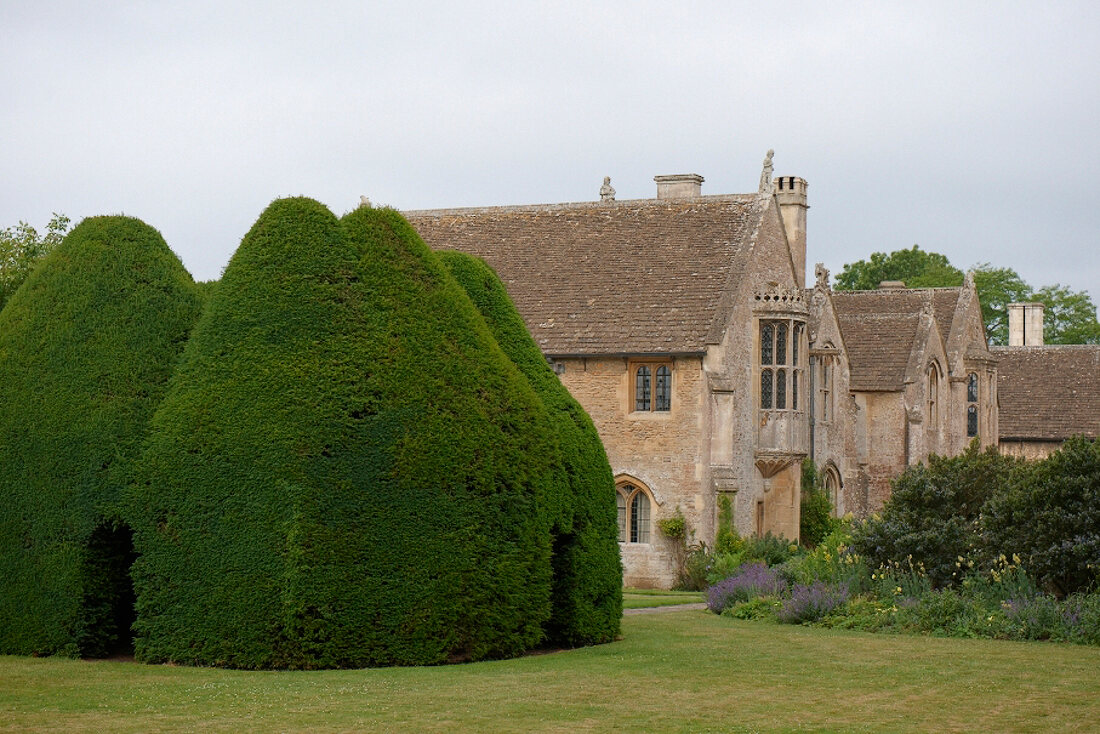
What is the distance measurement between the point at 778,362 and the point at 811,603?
1384 centimetres

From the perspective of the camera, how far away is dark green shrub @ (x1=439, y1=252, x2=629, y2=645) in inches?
735

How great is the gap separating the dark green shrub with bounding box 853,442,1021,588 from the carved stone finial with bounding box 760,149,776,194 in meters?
13.0

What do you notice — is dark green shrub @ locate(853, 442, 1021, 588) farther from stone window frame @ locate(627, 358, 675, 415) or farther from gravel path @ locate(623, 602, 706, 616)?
stone window frame @ locate(627, 358, 675, 415)

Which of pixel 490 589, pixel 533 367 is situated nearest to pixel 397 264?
pixel 533 367

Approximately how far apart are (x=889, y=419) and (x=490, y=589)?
28.1 m

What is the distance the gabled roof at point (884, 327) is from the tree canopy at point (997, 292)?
32.7 meters

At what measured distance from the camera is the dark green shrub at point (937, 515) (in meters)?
22.7

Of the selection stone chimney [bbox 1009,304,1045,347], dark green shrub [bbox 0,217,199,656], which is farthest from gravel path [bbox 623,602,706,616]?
stone chimney [bbox 1009,304,1045,347]

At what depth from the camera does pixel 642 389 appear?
113 feet

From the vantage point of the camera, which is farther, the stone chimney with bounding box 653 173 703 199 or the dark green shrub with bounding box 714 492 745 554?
the stone chimney with bounding box 653 173 703 199

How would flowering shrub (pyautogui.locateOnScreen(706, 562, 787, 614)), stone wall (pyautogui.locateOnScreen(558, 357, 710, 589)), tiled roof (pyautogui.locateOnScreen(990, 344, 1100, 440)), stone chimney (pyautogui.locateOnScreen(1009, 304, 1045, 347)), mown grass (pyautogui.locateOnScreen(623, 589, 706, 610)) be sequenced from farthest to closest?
stone chimney (pyautogui.locateOnScreen(1009, 304, 1045, 347)) → tiled roof (pyautogui.locateOnScreen(990, 344, 1100, 440)) → stone wall (pyautogui.locateOnScreen(558, 357, 710, 589)) → mown grass (pyautogui.locateOnScreen(623, 589, 706, 610)) → flowering shrub (pyautogui.locateOnScreen(706, 562, 787, 614))

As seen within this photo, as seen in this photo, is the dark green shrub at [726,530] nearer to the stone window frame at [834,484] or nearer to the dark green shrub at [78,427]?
the stone window frame at [834,484]

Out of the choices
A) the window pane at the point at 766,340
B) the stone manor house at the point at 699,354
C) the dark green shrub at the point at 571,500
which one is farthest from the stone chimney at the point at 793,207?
the dark green shrub at the point at 571,500

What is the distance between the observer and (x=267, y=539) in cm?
1642
